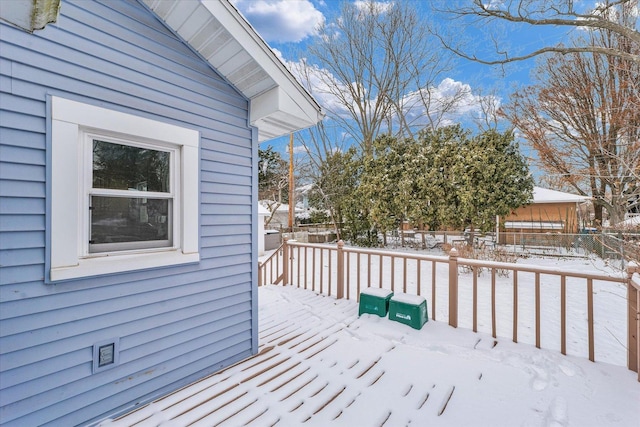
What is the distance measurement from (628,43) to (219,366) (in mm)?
12398

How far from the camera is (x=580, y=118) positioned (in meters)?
9.48

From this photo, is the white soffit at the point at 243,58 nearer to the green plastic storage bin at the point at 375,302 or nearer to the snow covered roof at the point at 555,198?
the green plastic storage bin at the point at 375,302

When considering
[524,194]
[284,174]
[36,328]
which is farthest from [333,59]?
[36,328]

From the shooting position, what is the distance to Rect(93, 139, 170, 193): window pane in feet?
7.02

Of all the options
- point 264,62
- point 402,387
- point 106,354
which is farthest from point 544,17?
point 106,354

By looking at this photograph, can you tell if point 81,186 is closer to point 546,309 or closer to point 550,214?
point 546,309

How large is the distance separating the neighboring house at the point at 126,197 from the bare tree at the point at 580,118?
1031 centimetres

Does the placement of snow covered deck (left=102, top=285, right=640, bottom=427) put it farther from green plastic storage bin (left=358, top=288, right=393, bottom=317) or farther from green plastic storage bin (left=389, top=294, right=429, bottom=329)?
green plastic storage bin (left=358, top=288, right=393, bottom=317)

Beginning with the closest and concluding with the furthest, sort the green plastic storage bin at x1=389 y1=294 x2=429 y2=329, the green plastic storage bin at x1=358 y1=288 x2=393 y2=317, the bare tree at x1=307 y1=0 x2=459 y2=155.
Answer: the green plastic storage bin at x1=389 y1=294 x2=429 y2=329
the green plastic storage bin at x1=358 y1=288 x2=393 y2=317
the bare tree at x1=307 y1=0 x2=459 y2=155

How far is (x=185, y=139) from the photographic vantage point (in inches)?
99.2

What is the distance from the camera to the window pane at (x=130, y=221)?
6.98ft

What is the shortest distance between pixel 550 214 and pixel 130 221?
1919 centimetres

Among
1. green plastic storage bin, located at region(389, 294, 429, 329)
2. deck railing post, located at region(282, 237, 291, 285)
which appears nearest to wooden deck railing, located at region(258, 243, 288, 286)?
deck railing post, located at region(282, 237, 291, 285)

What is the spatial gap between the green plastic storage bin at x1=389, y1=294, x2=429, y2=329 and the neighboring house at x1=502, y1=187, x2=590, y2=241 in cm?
1006
